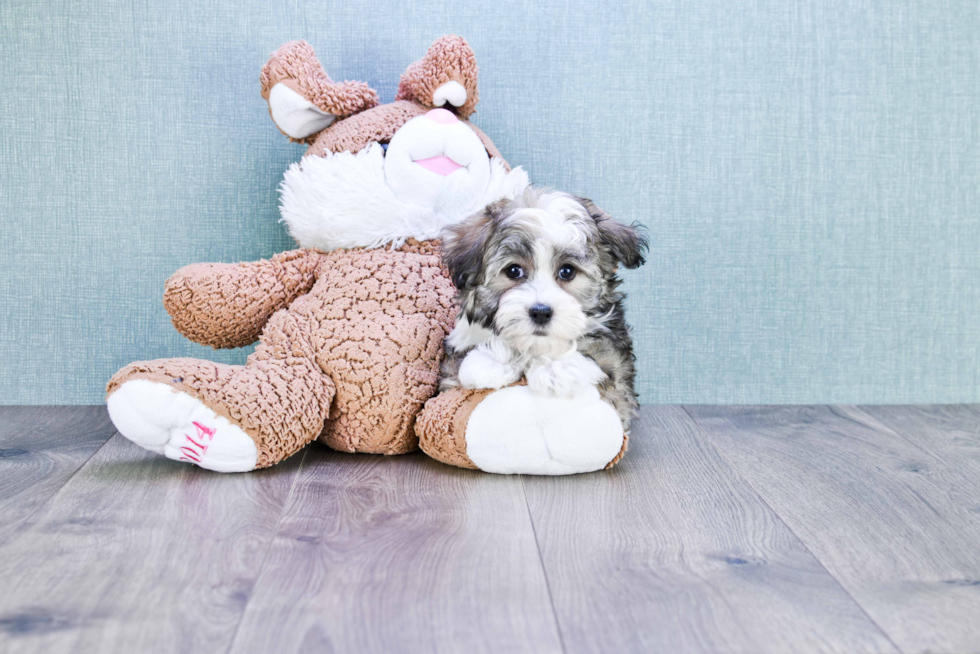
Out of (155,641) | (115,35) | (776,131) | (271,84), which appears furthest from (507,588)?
(115,35)

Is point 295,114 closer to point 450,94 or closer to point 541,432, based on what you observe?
point 450,94

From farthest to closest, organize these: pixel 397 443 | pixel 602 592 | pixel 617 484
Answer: pixel 397 443, pixel 617 484, pixel 602 592

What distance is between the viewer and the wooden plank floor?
1.04m

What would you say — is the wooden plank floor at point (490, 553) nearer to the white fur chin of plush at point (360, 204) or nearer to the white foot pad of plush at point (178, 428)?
the white foot pad of plush at point (178, 428)

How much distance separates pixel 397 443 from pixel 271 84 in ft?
2.98

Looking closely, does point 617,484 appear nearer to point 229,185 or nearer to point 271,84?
point 271,84

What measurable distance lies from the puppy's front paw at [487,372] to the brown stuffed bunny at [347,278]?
159 mm

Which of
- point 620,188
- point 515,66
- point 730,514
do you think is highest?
point 515,66

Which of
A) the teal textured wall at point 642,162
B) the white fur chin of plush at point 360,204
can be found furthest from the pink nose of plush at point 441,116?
the teal textured wall at point 642,162

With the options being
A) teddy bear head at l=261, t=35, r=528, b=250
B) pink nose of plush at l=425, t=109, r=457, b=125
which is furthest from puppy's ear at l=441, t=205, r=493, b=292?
pink nose of plush at l=425, t=109, r=457, b=125

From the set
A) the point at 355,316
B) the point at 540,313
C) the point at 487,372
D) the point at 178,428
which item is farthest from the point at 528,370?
the point at 178,428

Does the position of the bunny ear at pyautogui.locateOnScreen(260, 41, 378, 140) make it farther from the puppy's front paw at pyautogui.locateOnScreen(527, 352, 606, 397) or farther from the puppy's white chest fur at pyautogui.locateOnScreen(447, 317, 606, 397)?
the puppy's front paw at pyautogui.locateOnScreen(527, 352, 606, 397)

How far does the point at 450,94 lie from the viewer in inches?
76.3

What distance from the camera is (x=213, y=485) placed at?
1.59 metres
